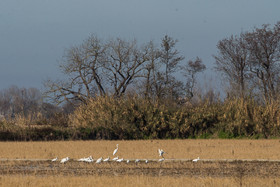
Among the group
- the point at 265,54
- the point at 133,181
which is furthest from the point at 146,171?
the point at 265,54

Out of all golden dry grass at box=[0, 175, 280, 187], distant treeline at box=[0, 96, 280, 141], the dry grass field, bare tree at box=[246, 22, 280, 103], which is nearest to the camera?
golden dry grass at box=[0, 175, 280, 187]

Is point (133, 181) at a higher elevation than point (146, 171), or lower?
lower

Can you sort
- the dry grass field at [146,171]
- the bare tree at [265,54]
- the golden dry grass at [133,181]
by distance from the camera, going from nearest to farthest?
the golden dry grass at [133,181] < the dry grass field at [146,171] < the bare tree at [265,54]

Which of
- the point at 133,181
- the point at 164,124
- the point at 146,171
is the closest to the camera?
the point at 133,181

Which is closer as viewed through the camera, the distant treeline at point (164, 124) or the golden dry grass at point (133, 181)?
the golden dry grass at point (133, 181)

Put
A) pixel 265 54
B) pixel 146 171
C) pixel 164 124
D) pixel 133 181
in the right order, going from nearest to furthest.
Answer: pixel 133 181, pixel 146 171, pixel 164 124, pixel 265 54

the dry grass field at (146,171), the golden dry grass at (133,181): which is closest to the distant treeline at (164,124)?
the dry grass field at (146,171)

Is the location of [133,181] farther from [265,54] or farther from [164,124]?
[265,54]

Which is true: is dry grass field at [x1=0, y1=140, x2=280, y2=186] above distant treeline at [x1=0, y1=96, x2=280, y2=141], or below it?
below

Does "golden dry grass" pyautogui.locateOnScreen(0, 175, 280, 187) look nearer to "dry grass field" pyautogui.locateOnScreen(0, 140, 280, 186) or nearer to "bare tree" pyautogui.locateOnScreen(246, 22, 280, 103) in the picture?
"dry grass field" pyautogui.locateOnScreen(0, 140, 280, 186)

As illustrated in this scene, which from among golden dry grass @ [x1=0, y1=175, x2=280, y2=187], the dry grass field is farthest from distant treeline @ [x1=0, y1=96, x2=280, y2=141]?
golden dry grass @ [x1=0, y1=175, x2=280, y2=187]

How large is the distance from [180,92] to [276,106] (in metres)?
23.0

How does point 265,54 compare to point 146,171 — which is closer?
point 146,171

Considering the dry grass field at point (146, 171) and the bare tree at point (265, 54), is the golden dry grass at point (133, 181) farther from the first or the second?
the bare tree at point (265, 54)
